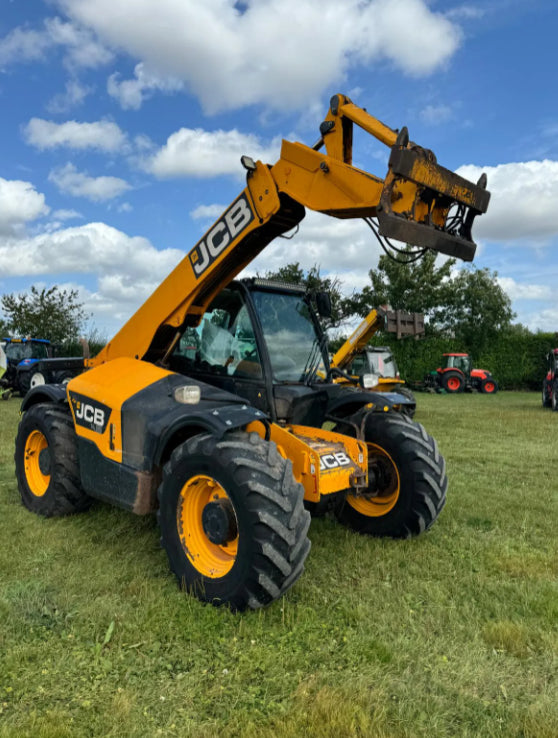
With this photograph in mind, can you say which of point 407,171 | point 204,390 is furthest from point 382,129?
point 204,390

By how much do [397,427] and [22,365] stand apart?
1543 centimetres

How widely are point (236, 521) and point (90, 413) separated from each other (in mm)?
1763

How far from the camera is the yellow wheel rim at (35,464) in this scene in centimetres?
520

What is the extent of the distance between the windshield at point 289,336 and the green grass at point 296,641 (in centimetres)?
138

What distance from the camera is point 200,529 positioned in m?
3.58

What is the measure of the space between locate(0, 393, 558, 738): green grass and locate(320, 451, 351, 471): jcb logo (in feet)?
2.42

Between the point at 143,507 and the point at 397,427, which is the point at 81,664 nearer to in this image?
the point at 143,507

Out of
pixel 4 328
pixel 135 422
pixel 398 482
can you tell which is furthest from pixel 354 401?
pixel 4 328

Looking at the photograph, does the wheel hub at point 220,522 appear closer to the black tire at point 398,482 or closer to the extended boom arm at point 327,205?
the black tire at point 398,482

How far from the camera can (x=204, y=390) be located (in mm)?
4039

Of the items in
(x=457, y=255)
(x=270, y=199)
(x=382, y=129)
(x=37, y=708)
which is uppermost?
(x=382, y=129)

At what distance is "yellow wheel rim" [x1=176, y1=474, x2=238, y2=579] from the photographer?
135 inches

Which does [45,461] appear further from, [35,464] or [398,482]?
[398,482]

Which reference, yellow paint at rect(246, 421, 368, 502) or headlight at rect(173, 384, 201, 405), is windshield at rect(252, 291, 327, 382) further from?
headlight at rect(173, 384, 201, 405)
